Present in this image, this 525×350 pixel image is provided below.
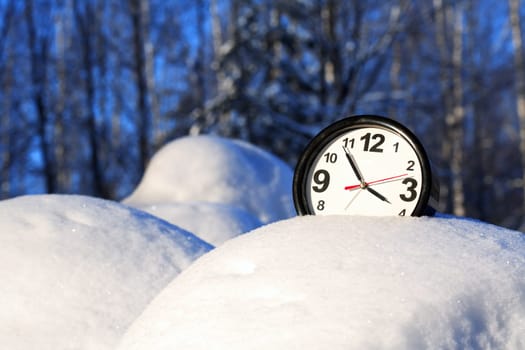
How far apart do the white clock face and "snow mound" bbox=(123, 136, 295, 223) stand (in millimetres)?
2899

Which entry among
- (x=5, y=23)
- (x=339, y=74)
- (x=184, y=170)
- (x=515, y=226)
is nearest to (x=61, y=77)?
(x=5, y=23)

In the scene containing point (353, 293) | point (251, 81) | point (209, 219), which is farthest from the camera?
point (251, 81)

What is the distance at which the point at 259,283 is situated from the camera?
4.92ft

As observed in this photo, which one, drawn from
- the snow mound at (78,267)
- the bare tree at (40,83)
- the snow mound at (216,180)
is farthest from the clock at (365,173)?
the bare tree at (40,83)

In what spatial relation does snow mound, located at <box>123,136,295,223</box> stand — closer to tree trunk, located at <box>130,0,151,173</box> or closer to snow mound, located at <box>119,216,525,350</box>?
snow mound, located at <box>119,216,525,350</box>

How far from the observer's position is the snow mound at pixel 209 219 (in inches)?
142

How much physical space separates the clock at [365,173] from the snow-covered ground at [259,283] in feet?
0.33

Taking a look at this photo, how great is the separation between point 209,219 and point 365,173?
2.02 meters

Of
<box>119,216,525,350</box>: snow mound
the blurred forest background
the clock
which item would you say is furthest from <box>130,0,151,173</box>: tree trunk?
<box>119,216,525,350</box>: snow mound

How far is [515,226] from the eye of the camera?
14242 mm

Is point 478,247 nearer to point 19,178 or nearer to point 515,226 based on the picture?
point 515,226

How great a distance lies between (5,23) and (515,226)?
1128cm

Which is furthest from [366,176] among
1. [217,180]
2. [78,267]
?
[217,180]

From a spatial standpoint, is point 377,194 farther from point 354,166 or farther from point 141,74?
point 141,74
